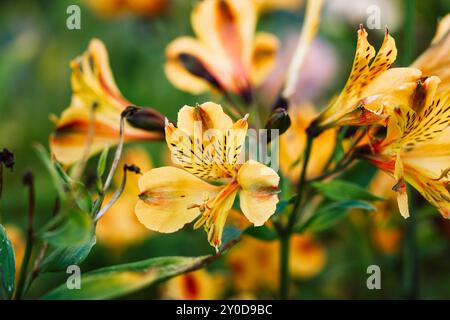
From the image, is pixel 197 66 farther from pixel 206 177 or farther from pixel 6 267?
pixel 6 267

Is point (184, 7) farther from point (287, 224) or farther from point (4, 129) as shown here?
point (287, 224)

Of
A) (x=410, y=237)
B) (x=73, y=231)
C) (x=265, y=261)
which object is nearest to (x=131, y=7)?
(x=265, y=261)

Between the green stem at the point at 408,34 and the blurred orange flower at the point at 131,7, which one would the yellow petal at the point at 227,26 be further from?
the blurred orange flower at the point at 131,7

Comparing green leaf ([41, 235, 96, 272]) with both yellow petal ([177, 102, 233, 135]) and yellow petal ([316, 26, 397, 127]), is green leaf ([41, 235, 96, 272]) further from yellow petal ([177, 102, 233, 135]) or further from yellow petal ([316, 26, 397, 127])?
yellow petal ([316, 26, 397, 127])

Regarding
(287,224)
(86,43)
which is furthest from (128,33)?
(287,224)
